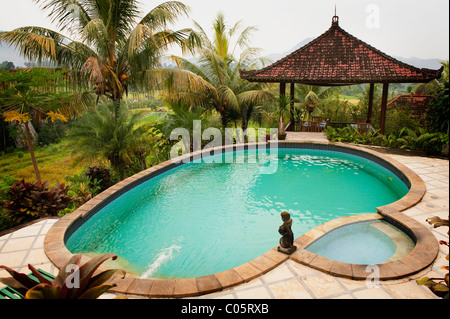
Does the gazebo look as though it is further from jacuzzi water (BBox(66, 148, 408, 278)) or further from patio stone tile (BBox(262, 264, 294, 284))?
patio stone tile (BBox(262, 264, 294, 284))

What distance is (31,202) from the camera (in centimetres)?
605

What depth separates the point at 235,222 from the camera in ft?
21.5

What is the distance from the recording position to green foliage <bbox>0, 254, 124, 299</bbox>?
102 inches

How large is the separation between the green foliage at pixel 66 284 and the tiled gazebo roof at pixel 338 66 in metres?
10.9

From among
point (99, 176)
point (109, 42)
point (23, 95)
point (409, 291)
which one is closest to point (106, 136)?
point (99, 176)

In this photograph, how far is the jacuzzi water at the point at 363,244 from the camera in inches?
185

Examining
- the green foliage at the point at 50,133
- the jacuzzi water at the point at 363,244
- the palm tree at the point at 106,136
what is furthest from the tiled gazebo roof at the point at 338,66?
the green foliage at the point at 50,133

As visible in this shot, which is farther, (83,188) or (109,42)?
(109,42)

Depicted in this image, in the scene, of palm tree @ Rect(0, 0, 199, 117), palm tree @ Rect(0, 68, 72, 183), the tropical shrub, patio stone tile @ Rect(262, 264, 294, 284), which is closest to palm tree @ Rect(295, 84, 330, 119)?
palm tree @ Rect(0, 0, 199, 117)

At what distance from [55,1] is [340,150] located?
10.9 metres

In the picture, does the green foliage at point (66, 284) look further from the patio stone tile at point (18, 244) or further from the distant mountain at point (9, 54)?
the distant mountain at point (9, 54)

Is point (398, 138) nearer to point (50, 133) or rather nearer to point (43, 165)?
point (43, 165)

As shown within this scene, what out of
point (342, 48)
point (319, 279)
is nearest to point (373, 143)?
point (342, 48)

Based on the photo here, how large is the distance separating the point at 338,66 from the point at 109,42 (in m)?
9.02
